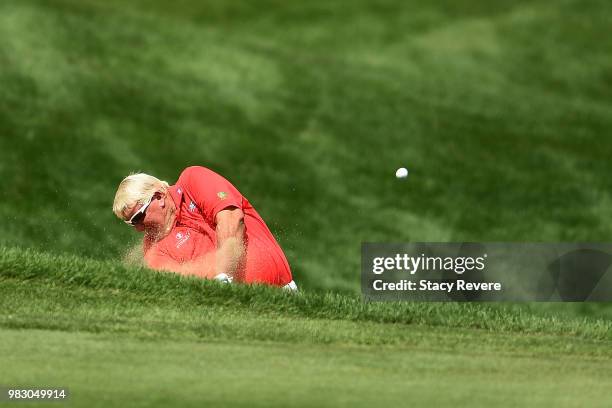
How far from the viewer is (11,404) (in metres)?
5.33

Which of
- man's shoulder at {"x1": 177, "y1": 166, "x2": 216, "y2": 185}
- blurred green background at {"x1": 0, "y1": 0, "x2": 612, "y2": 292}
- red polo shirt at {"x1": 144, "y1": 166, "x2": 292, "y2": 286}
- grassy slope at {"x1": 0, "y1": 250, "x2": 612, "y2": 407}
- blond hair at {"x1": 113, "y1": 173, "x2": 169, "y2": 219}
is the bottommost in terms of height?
grassy slope at {"x1": 0, "y1": 250, "x2": 612, "y2": 407}

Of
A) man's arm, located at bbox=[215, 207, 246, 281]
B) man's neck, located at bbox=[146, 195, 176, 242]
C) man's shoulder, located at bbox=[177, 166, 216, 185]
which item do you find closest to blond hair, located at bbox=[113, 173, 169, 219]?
man's neck, located at bbox=[146, 195, 176, 242]

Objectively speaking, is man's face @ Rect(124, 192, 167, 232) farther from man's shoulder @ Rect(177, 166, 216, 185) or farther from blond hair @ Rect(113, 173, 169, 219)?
man's shoulder @ Rect(177, 166, 216, 185)

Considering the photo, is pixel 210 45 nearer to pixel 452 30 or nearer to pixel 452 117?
pixel 452 117

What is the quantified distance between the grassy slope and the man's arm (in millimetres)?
385

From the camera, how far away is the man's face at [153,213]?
8.73 meters

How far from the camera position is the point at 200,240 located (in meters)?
9.05

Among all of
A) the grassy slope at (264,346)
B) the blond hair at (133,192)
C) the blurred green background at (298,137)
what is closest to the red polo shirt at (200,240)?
the blond hair at (133,192)

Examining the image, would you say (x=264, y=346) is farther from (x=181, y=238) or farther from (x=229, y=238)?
(x=181, y=238)

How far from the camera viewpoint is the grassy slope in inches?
227

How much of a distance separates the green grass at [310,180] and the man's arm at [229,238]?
1.32 feet

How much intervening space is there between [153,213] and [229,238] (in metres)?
0.60

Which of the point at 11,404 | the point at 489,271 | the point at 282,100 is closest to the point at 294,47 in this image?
the point at 282,100

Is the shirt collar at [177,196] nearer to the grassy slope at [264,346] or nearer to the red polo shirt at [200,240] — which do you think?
the red polo shirt at [200,240]
